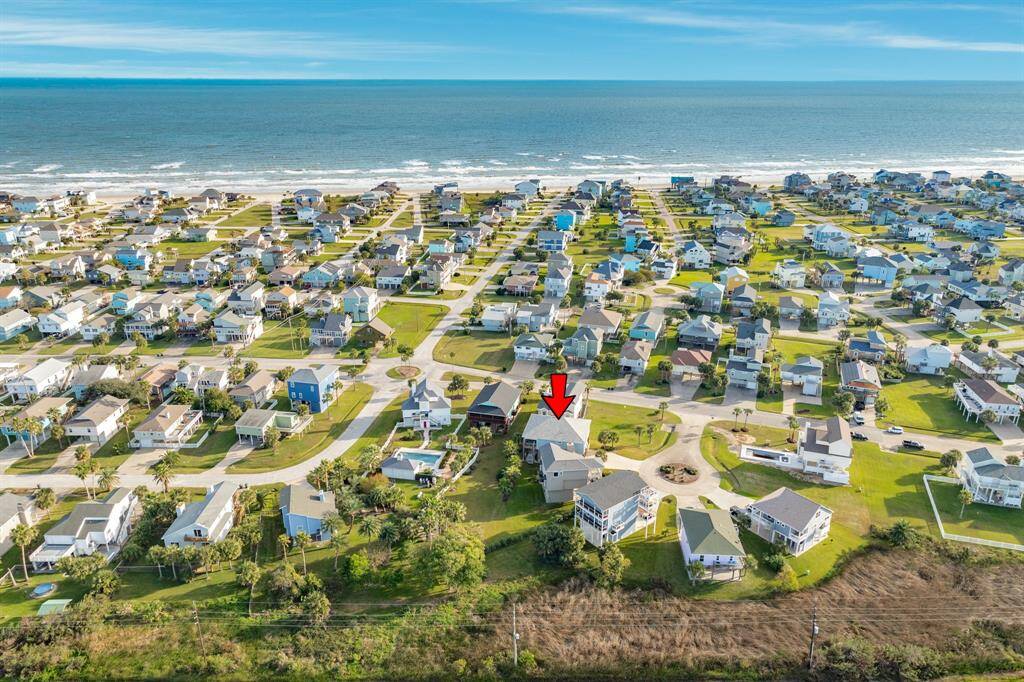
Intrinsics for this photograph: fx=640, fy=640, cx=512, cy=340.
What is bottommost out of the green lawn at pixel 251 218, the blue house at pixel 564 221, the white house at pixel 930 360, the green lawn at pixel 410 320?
the green lawn at pixel 410 320

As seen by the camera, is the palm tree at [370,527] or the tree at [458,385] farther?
the tree at [458,385]

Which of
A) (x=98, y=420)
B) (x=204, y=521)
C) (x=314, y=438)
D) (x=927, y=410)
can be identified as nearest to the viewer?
(x=204, y=521)

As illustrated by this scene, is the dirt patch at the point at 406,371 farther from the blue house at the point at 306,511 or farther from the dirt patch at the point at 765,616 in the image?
the dirt patch at the point at 765,616

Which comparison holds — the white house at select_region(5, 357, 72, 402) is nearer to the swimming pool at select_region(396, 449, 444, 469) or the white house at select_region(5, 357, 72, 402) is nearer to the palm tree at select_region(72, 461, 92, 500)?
the palm tree at select_region(72, 461, 92, 500)

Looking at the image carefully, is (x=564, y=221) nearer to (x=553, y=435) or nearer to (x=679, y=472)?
(x=553, y=435)

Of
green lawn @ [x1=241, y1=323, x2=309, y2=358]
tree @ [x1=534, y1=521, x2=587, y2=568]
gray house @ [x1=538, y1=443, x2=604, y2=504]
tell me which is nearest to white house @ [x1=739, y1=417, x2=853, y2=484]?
gray house @ [x1=538, y1=443, x2=604, y2=504]

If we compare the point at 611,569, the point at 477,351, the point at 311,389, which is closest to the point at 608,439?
the point at 611,569

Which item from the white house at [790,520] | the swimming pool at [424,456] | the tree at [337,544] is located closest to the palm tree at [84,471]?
the tree at [337,544]
